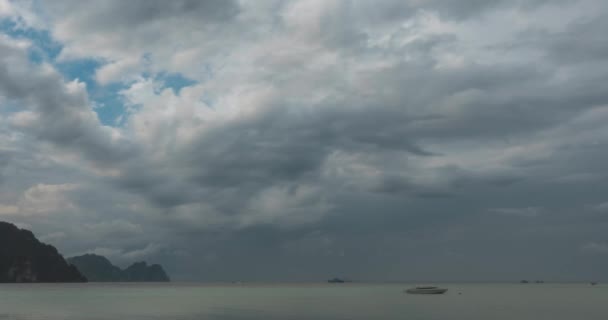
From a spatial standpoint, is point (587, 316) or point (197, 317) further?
point (587, 316)

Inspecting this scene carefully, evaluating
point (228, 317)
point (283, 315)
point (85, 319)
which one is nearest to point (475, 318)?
point (283, 315)

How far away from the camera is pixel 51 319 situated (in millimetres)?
84188

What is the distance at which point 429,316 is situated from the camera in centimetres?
9625

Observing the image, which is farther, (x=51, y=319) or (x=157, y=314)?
(x=157, y=314)

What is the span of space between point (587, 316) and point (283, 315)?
59.9 m

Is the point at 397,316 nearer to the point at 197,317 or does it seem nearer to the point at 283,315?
the point at 283,315

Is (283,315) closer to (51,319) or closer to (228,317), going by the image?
(228,317)

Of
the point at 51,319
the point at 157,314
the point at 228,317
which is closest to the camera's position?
the point at 51,319

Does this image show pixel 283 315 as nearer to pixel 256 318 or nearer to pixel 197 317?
pixel 256 318

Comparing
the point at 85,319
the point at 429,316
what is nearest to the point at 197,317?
the point at 85,319

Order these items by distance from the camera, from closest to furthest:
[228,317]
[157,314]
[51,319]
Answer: [51,319] < [228,317] < [157,314]

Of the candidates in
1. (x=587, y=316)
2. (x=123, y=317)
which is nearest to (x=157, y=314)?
(x=123, y=317)

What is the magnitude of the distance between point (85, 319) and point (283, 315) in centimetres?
3416

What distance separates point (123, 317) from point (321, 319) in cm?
3572
